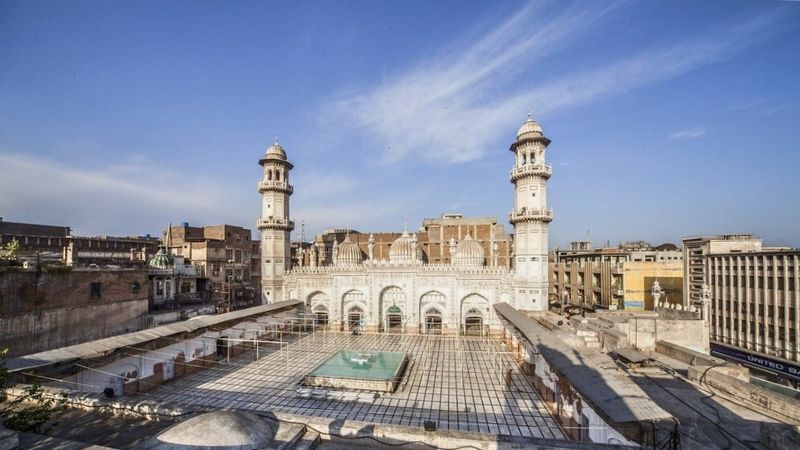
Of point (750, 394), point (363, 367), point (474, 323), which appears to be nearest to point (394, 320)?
point (474, 323)

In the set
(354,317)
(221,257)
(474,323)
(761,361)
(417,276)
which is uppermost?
(221,257)

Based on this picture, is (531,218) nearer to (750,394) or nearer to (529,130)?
(529,130)

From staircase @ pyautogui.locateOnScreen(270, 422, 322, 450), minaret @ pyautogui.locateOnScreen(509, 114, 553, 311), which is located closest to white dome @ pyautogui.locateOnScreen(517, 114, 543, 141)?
minaret @ pyautogui.locateOnScreen(509, 114, 553, 311)

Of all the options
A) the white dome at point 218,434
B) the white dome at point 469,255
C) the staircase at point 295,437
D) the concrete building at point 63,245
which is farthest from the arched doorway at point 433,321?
the concrete building at point 63,245

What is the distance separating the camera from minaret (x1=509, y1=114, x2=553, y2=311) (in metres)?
27.1

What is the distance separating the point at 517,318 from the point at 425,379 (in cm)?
666

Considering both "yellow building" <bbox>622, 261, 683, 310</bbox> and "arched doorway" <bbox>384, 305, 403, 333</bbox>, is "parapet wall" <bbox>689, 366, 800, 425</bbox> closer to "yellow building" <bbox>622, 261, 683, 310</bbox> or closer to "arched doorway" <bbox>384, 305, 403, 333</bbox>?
"arched doorway" <bbox>384, 305, 403, 333</bbox>

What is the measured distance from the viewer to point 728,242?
30062 millimetres

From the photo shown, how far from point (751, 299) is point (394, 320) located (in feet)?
88.8

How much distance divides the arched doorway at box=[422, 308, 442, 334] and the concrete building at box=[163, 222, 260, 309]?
23073 millimetres

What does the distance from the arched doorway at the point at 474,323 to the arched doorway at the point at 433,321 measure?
7.05 feet

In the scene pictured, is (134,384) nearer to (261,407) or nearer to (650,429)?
(261,407)

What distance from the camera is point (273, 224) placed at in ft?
105

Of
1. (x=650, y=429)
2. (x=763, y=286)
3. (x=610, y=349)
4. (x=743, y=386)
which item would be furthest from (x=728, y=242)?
(x=650, y=429)
